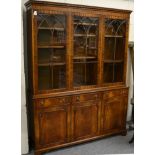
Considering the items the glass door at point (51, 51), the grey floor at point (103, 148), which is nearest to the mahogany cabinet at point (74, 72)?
the glass door at point (51, 51)

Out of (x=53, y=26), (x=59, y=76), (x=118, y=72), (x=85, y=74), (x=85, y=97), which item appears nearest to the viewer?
(x=53, y=26)

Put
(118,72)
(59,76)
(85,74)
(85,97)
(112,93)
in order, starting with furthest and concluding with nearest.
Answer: (118,72) → (112,93) → (85,74) → (85,97) → (59,76)

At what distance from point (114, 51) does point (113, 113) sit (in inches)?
37.0

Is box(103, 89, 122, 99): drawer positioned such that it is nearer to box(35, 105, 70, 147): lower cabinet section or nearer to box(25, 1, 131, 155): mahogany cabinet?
box(25, 1, 131, 155): mahogany cabinet

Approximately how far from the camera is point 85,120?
2.75 metres

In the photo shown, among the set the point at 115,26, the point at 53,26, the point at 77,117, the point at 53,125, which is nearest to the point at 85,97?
the point at 77,117

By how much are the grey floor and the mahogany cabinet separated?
101 mm

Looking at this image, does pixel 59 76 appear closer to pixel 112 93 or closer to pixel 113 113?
pixel 112 93

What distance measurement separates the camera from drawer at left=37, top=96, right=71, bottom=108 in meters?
2.41

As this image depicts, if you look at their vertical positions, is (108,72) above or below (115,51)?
below

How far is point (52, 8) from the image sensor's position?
7.64ft

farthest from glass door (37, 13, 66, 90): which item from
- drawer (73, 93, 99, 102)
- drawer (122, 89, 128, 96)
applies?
drawer (122, 89, 128, 96)
